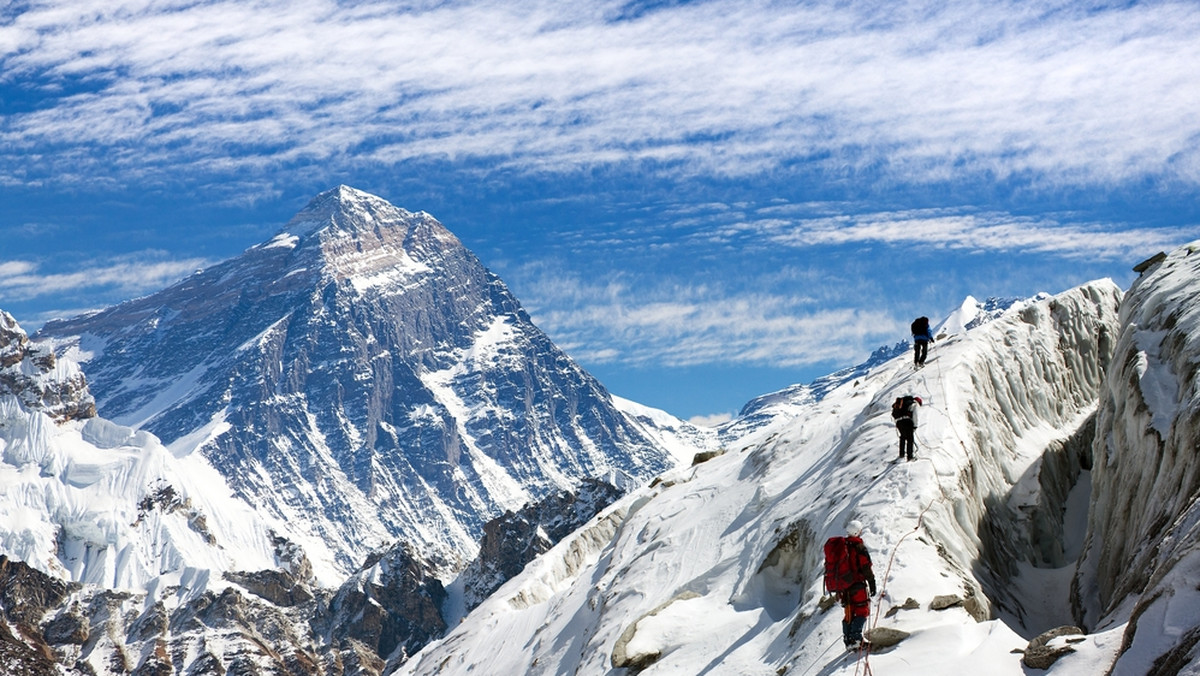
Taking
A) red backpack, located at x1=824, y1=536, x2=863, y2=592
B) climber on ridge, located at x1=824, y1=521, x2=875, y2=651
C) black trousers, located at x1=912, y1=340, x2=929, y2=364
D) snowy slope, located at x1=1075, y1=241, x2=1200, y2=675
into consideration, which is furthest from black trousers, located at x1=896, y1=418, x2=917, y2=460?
black trousers, located at x1=912, y1=340, x2=929, y2=364

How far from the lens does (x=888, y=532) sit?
32406 mm

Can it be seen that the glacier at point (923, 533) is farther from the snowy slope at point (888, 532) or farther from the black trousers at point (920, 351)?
the black trousers at point (920, 351)

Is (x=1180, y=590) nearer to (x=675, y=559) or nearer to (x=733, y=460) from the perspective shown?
(x=675, y=559)

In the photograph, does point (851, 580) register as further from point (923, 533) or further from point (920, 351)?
point (920, 351)

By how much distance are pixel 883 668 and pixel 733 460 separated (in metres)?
37.3

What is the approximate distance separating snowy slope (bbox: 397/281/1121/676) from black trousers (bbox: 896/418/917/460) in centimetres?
42

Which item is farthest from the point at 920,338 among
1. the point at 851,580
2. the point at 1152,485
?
the point at 851,580

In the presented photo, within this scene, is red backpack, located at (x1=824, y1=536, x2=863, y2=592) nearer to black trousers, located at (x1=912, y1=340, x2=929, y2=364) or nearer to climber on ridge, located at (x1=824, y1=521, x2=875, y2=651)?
climber on ridge, located at (x1=824, y1=521, x2=875, y2=651)

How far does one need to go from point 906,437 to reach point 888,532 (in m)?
4.33

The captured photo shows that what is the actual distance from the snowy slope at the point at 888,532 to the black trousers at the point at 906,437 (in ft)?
1.36

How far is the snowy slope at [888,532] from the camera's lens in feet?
94.9

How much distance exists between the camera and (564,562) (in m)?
89.2

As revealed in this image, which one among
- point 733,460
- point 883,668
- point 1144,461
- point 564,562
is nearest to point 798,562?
point 1144,461

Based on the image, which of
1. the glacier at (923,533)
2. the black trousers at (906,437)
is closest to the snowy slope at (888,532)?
the glacier at (923,533)
